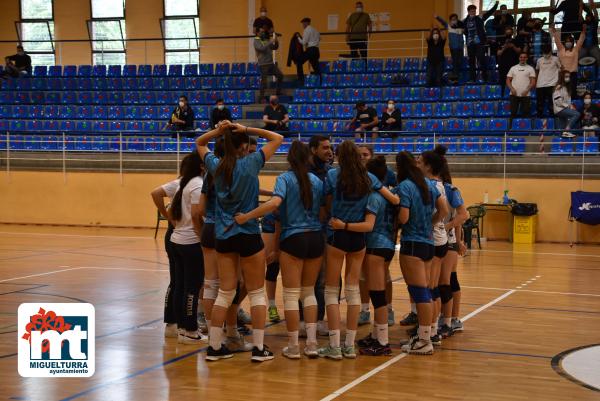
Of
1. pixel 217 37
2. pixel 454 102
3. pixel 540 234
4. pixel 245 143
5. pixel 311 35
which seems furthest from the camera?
pixel 217 37

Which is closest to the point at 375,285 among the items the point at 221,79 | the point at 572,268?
the point at 572,268

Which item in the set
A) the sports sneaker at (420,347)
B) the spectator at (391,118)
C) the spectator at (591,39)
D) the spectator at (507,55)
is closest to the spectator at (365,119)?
the spectator at (391,118)

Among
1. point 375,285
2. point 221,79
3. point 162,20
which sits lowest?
point 375,285

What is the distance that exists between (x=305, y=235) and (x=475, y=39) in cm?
1375

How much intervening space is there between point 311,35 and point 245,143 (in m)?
14.7

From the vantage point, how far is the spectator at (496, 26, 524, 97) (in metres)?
18.1

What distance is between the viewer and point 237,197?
6.19 m

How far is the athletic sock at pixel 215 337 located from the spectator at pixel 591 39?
570 inches

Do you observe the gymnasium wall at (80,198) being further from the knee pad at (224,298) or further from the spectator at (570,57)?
the knee pad at (224,298)

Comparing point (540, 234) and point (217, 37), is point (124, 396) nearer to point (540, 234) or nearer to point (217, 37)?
point (540, 234)

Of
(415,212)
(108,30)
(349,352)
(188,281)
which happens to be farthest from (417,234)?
(108,30)

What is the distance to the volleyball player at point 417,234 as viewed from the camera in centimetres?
655

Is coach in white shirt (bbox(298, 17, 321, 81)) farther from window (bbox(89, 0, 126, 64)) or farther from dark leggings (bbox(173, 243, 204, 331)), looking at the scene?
dark leggings (bbox(173, 243, 204, 331))

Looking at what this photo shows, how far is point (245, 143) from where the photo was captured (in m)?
6.30
